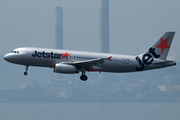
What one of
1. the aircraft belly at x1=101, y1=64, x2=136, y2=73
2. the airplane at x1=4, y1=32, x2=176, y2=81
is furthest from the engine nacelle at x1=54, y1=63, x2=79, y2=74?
the aircraft belly at x1=101, y1=64, x2=136, y2=73

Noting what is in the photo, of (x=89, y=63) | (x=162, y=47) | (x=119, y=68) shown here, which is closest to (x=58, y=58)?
(x=89, y=63)

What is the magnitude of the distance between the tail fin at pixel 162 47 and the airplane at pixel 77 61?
1286mm

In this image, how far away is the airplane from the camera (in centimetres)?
6775

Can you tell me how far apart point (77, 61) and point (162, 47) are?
60.8 feet

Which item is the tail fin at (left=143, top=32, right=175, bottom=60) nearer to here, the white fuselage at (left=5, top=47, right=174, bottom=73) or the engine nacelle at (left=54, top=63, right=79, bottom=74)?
the white fuselage at (left=5, top=47, right=174, bottom=73)

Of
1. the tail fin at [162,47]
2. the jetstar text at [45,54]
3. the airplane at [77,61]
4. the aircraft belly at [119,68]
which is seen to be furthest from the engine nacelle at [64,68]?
the tail fin at [162,47]

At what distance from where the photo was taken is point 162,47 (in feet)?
243

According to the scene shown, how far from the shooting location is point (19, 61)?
68.5 meters

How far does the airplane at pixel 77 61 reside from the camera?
222 ft

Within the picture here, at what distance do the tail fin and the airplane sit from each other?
4.22 feet

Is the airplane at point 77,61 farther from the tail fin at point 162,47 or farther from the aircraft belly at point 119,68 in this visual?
the tail fin at point 162,47

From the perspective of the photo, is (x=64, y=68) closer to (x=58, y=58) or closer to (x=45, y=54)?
(x=58, y=58)

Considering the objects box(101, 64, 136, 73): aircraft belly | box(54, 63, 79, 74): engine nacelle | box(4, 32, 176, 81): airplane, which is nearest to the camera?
box(54, 63, 79, 74): engine nacelle

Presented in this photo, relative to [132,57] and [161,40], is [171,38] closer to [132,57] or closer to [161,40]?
[161,40]
